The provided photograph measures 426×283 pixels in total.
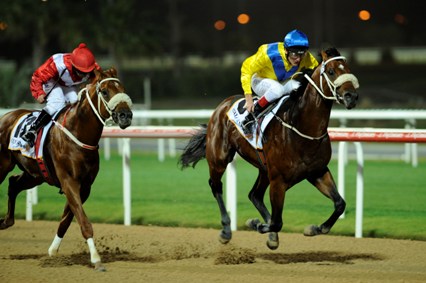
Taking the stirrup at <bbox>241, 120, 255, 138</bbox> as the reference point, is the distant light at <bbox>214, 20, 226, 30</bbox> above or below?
above

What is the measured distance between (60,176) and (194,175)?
670 centimetres

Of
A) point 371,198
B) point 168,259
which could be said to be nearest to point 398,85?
point 371,198

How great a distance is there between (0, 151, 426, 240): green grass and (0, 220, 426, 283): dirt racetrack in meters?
0.63

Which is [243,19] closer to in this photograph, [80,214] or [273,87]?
[273,87]

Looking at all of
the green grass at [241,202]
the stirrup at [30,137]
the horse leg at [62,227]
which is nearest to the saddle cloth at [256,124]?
the horse leg at [62,227]

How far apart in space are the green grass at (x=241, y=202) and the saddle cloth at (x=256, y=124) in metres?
1.58

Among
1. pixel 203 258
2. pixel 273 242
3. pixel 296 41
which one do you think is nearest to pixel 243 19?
pixel 296 41

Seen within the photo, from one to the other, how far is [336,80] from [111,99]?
170cm

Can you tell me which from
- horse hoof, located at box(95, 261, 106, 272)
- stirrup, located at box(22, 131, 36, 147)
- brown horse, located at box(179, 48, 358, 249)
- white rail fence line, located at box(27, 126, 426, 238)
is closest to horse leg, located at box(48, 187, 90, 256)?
stirrup, located at box(22, 131, 36, 147)

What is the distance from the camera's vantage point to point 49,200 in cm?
1070

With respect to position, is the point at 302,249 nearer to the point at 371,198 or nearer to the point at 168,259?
the point at 168,259

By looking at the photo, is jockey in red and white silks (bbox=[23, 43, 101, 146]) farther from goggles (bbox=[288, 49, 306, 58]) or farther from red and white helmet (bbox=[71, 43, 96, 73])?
goggles (bbox=[288, 49, 306, 58])

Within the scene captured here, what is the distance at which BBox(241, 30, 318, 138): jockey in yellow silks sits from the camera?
274 inches

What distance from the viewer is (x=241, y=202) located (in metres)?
10.4
